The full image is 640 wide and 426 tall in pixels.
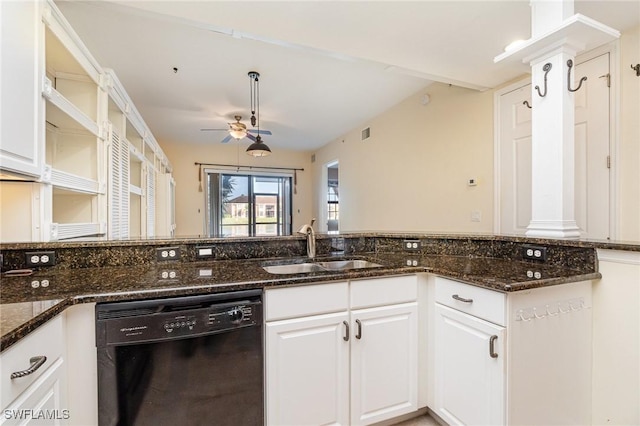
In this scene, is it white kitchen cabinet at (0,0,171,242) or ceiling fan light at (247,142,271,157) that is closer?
white kitchen cabinet at (0,0,171,242)

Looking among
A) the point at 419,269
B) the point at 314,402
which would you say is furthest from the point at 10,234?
the point at 419,269

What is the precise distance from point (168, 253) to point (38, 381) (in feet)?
2.86

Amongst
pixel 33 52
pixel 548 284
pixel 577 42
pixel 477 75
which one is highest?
pixel 477 75

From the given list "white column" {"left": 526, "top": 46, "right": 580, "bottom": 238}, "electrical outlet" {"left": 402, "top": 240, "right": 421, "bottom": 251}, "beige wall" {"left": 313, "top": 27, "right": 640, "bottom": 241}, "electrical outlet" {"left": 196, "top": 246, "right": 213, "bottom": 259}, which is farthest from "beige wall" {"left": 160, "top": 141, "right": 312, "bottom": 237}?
"white column" {"left": 526, "top": 46, "right": 580, "bottom": 238}

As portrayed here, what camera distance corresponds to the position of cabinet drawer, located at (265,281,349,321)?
1338 millimetres

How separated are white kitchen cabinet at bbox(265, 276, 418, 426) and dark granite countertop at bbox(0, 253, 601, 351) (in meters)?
0.09

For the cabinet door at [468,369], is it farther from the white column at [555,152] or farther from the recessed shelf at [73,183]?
the recessed shelf at [73,183]

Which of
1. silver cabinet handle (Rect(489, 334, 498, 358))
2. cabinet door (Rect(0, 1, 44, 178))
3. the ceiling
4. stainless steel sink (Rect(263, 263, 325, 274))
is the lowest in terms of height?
silver cabinet handle (Rect(489, 334, 498, 358))

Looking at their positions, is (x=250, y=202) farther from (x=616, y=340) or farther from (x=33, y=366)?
(x=616, y=340)

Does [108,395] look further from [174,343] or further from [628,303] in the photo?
[628,303]

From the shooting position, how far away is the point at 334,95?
3.88 meters

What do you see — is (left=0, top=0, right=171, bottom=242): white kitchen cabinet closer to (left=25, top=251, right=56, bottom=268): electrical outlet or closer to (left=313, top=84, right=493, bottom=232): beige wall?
(left=25, top=251, right=56, bottom=268): electrical outlet

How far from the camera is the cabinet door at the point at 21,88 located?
1209 mm

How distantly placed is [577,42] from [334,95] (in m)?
2.65
